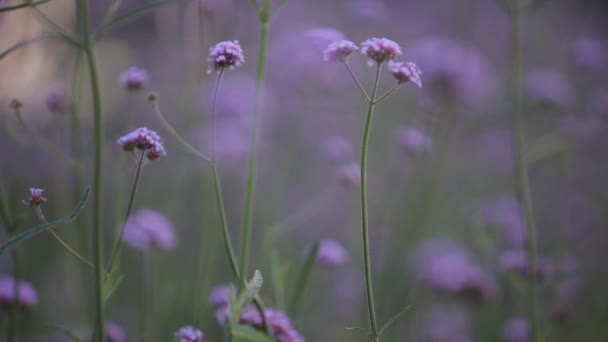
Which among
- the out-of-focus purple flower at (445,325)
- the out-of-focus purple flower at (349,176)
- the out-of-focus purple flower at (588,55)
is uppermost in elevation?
the out-of-focus purple flower at (588,55)

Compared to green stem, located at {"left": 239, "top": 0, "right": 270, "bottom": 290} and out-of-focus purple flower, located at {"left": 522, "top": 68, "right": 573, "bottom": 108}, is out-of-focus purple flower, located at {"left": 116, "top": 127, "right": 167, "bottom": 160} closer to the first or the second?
green stem, located at {"left": 239, "top": 0, "right": 270, "bottom": 290}

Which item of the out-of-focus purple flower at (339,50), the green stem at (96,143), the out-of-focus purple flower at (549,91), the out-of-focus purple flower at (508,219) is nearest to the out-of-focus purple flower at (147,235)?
the green stem at (96,143)

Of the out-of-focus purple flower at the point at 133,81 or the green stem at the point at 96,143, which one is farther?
the out-of-focus purple flower at the point at 133,81

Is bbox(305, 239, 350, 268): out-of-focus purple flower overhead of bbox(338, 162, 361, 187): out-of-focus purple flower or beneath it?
beneath

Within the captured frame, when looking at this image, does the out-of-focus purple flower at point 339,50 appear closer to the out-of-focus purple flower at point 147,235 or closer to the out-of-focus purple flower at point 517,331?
the out-of-focus purple flower at point 147,235

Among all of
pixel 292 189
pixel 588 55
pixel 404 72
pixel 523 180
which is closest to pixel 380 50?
pixel 404 72

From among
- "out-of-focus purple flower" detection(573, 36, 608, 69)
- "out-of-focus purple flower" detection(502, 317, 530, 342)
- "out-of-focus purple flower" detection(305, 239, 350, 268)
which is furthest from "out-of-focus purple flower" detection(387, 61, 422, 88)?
"out-of-focus purple flower" detection(573, 36, 608, 69)

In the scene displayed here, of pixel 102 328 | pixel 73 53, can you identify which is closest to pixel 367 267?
pixel 102 328

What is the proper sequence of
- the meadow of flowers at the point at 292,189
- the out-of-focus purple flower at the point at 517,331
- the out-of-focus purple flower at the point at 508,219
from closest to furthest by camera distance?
the meadow of flowers at the point at 292,189 → the out-of-focus purple flower at the point at 517,331 → the out-of-focus purple flower at the point at 508,219

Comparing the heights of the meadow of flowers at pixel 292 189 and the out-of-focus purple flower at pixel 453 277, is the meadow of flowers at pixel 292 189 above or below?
above
